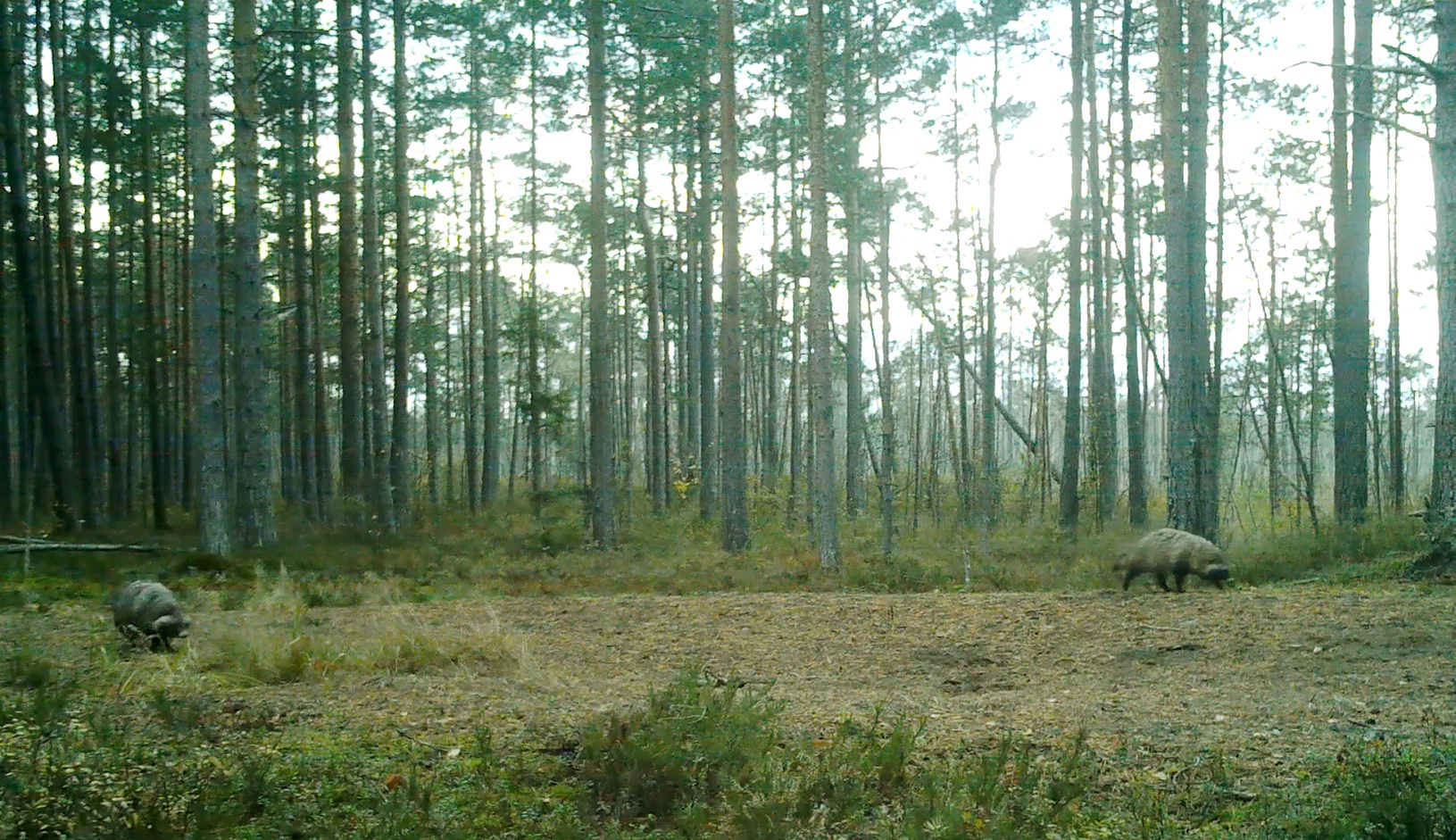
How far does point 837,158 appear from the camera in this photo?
74.4ft

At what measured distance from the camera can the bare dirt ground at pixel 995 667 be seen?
598cm

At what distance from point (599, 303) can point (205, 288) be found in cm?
642

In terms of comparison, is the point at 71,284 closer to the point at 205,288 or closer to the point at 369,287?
the point at 369,287

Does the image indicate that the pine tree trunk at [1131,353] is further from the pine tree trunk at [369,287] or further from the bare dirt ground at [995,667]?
the pine tree trunk at [369,287]

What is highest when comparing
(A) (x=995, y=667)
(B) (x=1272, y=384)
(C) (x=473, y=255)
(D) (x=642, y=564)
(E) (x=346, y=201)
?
(C) (x=473, y=255)

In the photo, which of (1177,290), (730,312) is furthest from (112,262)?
(1177,290)

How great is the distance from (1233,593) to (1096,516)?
12.7m

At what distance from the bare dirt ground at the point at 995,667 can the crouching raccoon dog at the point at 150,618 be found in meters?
0.47

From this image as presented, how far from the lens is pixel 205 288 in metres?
15.2

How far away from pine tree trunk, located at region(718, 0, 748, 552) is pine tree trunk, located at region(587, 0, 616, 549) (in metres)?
2.19

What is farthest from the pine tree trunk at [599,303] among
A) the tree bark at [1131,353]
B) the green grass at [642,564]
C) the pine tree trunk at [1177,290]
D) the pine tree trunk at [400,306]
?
the tree bark at [1131,353]

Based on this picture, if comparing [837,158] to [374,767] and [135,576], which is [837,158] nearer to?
[135,576]

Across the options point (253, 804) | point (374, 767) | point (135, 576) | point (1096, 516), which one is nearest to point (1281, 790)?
point (374, 767)

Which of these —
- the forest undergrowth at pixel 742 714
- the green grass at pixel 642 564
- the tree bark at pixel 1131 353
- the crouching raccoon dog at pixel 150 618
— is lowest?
the green grass at pixel 642 564
